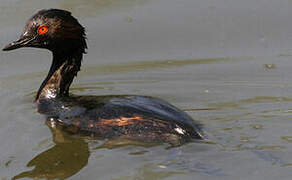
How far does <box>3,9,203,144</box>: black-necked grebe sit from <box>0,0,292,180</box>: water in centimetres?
14

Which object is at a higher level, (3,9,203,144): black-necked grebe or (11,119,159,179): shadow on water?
(3,9,203,144): black-necked grebe

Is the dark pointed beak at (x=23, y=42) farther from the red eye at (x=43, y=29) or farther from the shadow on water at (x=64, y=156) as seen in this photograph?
the shadow on water at (x=64, y=156)

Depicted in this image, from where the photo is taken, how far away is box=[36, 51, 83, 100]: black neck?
7684mm

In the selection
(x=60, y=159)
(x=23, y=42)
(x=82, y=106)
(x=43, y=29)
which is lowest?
(x=60, y=159)

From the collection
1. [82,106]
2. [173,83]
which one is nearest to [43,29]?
[82,106]

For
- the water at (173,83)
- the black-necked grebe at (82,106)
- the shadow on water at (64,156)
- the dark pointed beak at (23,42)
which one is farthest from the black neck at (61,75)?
the shadow on water at (64,156)

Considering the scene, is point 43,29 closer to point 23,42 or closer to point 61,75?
point 23,42

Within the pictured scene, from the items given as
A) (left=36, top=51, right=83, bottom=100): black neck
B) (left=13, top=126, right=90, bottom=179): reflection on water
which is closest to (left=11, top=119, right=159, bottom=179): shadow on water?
(left=13, top=126, right=90, bottom=179): reflection on water

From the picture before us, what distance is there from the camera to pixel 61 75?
7742mm

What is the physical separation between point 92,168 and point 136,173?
43 centimetres

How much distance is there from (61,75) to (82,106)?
90 centimetres

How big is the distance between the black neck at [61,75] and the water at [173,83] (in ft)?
1.06

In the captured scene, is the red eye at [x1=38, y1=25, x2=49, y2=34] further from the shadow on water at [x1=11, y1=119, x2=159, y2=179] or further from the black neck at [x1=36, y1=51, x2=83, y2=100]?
the shadow on water at [x1=11, y1=119, x2=159, y2=179]

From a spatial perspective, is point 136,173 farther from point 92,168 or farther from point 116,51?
point 116,51
